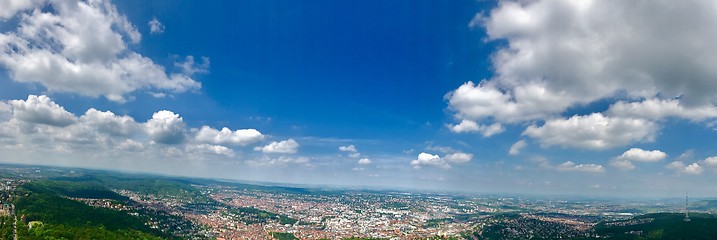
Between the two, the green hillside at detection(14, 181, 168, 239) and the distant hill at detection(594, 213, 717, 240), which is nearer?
the green hillside at detection(14, 181, 168, 239)

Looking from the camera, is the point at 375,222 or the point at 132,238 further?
the point at 375,222

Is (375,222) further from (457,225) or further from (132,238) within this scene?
(132,238)

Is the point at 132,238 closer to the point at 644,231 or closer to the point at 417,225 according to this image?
the point at 417,225

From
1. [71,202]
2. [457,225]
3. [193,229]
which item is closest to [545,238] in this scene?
[457,225]

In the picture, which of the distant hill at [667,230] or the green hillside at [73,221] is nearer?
the green hillside at [73,221]

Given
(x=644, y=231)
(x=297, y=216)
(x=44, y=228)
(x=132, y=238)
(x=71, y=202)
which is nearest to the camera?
(x=44, y=228)

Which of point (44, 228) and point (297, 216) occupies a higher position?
point (44, 228)

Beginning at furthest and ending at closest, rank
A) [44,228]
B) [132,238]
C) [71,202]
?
1. [71,202]
2. [132,238]
3. [44,228]

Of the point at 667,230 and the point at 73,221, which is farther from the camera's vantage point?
the point at 667,230

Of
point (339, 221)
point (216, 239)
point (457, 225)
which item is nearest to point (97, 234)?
point (216, 239)

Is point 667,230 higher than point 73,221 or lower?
higher
